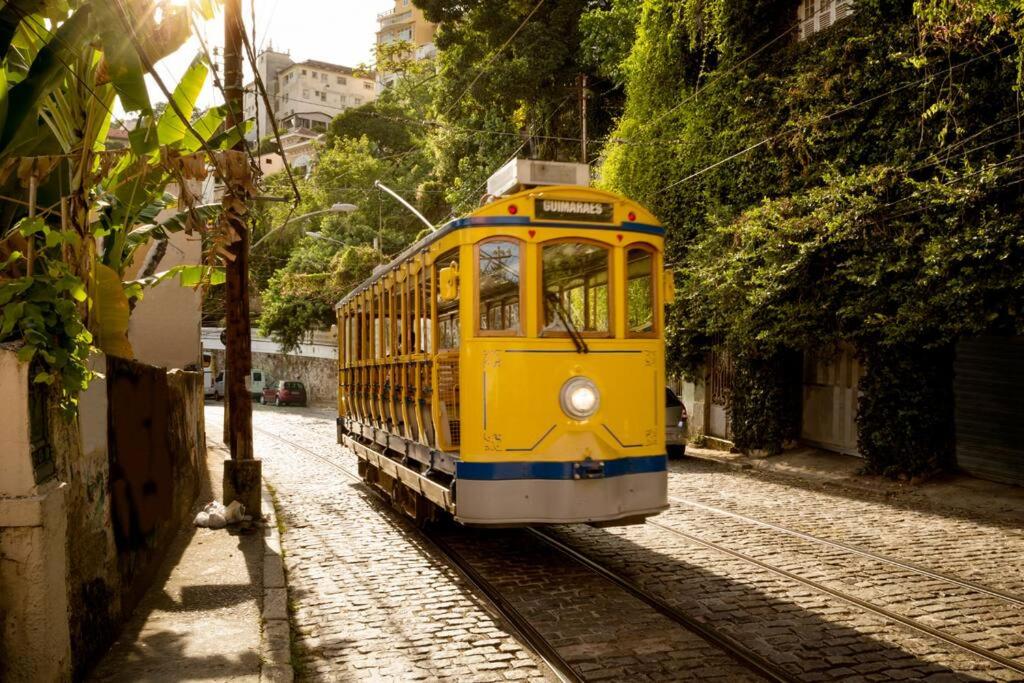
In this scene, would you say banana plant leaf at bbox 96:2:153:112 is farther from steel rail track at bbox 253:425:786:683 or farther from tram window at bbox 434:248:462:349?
steel rail track at bbox 253:425:786:683

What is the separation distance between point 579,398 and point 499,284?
1.30 meters

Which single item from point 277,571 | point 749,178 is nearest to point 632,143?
point 749,178

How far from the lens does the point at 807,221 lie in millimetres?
15227

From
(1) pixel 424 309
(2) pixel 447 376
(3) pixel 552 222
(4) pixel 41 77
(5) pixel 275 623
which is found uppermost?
(4) pixel 41 77

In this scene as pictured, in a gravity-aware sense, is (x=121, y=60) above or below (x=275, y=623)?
above

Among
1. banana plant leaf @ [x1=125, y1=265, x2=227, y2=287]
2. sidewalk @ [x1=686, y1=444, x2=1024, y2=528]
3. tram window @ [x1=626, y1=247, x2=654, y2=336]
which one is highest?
banana plant leaf @ [x1=125, y1=265, x2=227, y2=287]

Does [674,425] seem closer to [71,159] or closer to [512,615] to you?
[512,615]

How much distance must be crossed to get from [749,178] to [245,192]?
42.9 feet

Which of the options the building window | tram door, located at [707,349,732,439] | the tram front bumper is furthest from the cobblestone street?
the building window

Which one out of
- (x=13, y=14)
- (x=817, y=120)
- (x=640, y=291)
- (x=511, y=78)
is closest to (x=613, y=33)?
(x=511, y=78)

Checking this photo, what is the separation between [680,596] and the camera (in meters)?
7.54

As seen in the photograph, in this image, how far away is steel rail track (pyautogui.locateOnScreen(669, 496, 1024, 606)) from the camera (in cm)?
771

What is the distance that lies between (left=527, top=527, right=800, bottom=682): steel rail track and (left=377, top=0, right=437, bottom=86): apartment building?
75.3 m

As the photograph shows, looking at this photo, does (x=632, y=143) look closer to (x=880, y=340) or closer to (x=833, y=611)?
(x=880, y=340)
